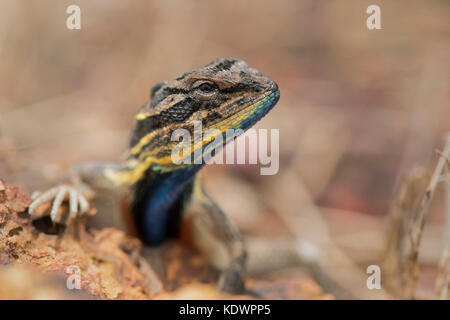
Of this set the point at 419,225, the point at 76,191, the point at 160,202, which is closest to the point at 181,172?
the point at 160,202

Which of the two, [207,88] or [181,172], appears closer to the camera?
[207,88]

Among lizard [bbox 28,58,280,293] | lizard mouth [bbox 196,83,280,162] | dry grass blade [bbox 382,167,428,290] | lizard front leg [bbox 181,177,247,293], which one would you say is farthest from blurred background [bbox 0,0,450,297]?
lizard mouth [bbox 196,83,280,162]

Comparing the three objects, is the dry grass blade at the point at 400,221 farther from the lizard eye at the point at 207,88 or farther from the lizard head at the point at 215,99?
the lizard eye at the point at 207,88

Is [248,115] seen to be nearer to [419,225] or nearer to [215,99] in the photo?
[215,99]

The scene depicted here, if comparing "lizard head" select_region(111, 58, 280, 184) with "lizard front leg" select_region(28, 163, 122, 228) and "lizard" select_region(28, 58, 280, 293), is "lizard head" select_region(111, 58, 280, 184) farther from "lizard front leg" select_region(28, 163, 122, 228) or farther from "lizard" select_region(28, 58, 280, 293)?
"lizard front leg" select_region(28, 163, 122, 228)

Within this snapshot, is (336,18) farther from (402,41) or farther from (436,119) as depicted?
(436,119)

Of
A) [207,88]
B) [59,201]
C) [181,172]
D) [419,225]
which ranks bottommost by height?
[419,225]
